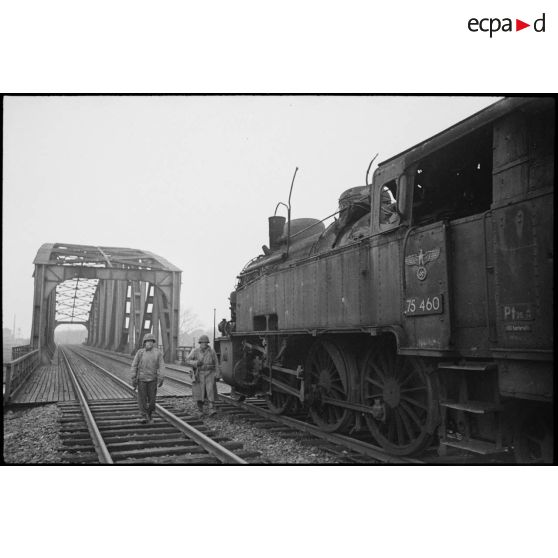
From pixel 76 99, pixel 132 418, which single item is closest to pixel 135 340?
pixel 132 418

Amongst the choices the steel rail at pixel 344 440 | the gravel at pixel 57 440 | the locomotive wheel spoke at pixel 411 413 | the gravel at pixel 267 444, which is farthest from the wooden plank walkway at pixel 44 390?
the locomotive wheel spoke at pixel 411 413

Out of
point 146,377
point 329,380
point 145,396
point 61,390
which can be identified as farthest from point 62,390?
point 329,380

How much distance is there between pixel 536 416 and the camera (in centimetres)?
446

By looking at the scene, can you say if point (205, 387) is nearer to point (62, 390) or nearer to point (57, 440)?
point (57, 440)

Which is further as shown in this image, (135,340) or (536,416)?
(135,340)

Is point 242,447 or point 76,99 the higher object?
point 76,99

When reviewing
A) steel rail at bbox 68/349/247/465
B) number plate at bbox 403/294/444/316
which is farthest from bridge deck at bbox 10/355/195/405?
number plate at bbox 403/294/444/316

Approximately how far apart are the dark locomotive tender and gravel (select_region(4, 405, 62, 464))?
11.6ft

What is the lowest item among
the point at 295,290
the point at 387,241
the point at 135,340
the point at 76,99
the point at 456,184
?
the point at 135,340

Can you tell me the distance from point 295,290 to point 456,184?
3.29 metres

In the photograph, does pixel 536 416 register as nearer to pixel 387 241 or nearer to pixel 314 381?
pixel 387 241

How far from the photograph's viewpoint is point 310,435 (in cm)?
735

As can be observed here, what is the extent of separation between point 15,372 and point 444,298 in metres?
9.21

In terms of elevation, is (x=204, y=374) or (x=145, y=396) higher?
(x=204, y=374)
